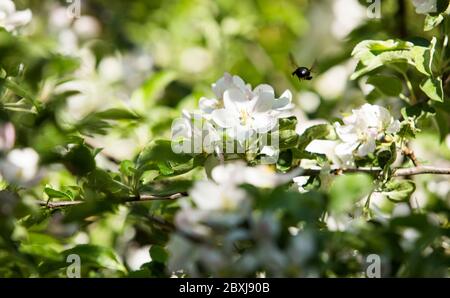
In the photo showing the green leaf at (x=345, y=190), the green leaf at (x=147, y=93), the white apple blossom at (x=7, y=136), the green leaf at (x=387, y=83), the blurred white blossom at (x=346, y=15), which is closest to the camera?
the green leaf at (x=345, y=190)

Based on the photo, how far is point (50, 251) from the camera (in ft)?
4.22

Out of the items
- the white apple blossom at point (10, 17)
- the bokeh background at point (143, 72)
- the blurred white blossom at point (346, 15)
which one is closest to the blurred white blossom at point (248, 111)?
the bokeh background at point (143, 72)

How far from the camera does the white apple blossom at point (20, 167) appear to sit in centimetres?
146

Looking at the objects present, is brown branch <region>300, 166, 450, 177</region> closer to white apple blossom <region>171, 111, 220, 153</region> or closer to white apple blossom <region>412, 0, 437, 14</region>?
white apple blossom <region>171, 111, 220, 153</region>

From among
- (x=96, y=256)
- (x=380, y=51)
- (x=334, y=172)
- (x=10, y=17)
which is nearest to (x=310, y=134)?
(x=334, y=172)

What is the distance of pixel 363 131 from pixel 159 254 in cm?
42

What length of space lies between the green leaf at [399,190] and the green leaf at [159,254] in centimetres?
40

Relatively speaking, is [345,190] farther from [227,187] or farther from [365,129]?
[365,129]

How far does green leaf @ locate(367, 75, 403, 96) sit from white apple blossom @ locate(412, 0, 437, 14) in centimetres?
14

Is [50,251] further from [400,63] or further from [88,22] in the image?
[88,22]

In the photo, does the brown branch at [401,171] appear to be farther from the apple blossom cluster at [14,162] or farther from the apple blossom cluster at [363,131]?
the apple blossom cluster at [14,162]

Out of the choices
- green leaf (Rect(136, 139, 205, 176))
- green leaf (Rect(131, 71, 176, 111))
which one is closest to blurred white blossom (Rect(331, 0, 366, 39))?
green leaf (Rect(131, 71, 176, 111))
